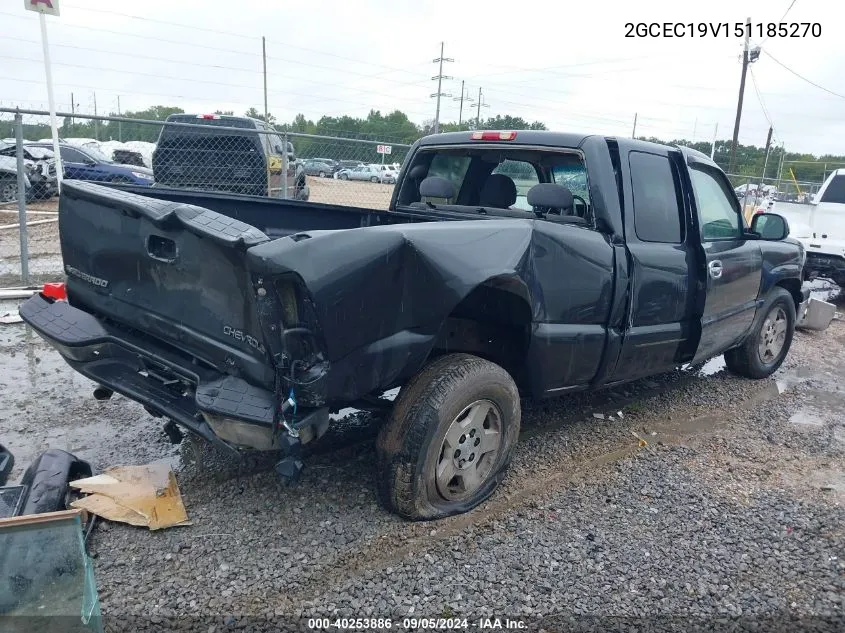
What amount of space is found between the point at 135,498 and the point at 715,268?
3.94 m

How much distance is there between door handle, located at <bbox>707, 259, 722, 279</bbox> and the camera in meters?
4.56

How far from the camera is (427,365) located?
3273 mm

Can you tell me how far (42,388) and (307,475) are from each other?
2.44 meters

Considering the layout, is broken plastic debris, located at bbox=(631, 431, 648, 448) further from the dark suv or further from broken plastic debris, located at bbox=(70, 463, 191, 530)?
the dark suv

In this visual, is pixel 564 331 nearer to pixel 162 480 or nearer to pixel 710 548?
pixel 710 548

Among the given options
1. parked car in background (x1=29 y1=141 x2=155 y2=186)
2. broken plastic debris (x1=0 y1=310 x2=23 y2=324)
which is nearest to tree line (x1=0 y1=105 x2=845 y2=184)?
parked car in background (x1=29 y1=141 x2=155 y2=186)

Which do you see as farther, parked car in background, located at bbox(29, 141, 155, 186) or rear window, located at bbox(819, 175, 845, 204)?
parked car in background, located at bbox(29, 141, 155, 186)

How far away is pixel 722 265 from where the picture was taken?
4727mm

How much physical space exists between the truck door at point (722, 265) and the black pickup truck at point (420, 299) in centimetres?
3

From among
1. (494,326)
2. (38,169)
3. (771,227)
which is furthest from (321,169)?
(494,326)

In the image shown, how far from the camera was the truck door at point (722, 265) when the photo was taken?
15.1 feet

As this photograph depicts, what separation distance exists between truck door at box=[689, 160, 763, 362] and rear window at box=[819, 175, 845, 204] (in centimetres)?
773

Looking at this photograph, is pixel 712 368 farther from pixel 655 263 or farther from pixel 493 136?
pixel 493 136

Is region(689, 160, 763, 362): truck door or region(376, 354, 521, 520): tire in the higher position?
region(689, 160, 763, 362): truck door
